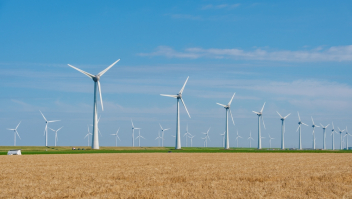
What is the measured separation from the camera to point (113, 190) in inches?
979

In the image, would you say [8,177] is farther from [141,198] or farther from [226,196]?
[226,196]

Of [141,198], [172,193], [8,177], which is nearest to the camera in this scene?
[141,198]

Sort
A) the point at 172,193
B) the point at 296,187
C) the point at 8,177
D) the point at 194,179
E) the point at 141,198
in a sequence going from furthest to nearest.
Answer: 1. the point at 8,177
2. the point at 194,179
3. the point at 296,187
4. the point at 172,193
5. the point at 141,198

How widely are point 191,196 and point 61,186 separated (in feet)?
31.8

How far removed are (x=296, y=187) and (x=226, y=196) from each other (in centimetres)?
661

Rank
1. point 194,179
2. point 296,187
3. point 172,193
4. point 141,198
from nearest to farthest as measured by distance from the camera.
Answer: point 141,198 → point 172,193 → point 296,187 → point 194,179

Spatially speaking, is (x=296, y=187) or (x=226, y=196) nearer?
(x=226, y=196)

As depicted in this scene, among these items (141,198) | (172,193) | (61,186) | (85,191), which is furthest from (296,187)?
(61,186)

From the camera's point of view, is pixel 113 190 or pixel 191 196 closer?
pixel 191 196

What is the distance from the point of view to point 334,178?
1270 inches

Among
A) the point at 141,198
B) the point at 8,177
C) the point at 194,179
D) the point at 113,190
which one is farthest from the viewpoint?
the point at 8,177

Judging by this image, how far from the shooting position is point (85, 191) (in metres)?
24.3

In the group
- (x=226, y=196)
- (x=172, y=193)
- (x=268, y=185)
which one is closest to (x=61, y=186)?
(x=172, y=193)

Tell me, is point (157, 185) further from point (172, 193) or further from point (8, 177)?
point (8, 177)
